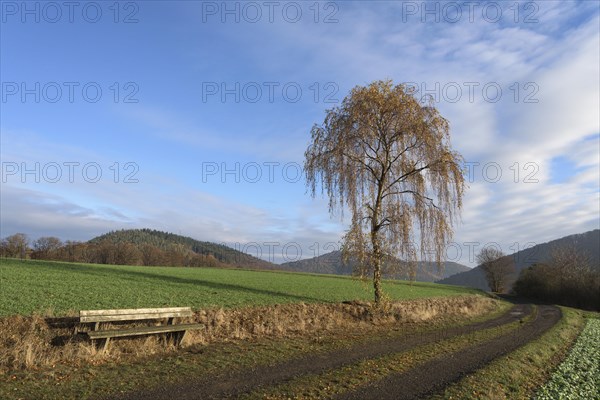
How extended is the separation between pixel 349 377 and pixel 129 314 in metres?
6.58

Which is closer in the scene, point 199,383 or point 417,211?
point 199,383

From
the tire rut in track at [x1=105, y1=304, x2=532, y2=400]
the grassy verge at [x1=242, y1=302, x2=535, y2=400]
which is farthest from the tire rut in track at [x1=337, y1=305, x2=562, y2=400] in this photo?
the tire rut in track at [x1=105, y1=304, x2=532, y2=400]

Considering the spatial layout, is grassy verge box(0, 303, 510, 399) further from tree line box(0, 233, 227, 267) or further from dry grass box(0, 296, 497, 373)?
tree line box(0, 233, 227, 267)

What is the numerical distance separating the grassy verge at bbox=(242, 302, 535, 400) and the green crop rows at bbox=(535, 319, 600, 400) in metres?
3.04

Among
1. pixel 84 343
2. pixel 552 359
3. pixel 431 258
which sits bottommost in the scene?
pixel 552 359

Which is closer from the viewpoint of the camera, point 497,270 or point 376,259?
point 376,259

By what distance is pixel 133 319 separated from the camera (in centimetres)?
1134

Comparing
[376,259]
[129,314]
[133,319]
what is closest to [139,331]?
[133,319]

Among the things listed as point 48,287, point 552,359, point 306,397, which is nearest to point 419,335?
point 552,359

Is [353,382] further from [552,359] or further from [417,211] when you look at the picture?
[417,211]

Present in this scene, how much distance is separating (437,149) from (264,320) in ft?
40.6

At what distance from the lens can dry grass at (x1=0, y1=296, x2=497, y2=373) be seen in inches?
366

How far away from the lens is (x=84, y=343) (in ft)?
33.0

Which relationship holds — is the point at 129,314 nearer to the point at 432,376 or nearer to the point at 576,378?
the point at 432,376
